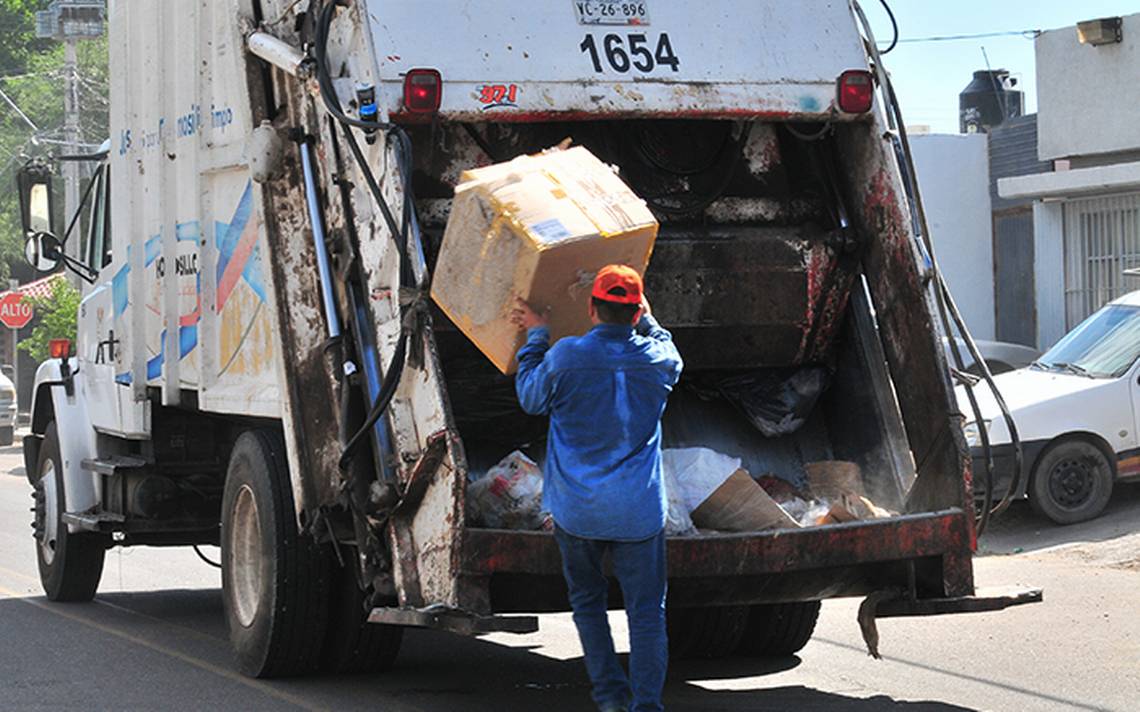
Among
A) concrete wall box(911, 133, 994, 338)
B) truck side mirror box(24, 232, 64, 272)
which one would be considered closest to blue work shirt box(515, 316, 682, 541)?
truck side mirror box(24, 232, 64, 272)

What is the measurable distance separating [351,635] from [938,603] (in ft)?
8.05

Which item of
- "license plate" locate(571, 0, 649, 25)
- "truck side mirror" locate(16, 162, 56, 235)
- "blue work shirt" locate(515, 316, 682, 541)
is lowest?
"blue work shirt" locate(515, 316, 682, 541)

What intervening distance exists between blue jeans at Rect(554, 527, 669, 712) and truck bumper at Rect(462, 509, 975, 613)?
0.53 ft

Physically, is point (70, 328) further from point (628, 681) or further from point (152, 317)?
point (628, 681)

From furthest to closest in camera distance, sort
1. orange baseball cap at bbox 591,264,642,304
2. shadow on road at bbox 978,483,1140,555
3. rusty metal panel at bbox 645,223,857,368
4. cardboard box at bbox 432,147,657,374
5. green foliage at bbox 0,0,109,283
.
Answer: green foliage at bbox 0,0,109,283 < shadow on road at bbox 978,483,1140,555 < rusty metal panel at bbox 645,223,857,368 < cardboard box at bbox 432,147,657,374 < orange baseball cap at bbox 591,264,642,304

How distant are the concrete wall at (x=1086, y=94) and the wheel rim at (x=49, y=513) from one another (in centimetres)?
1171

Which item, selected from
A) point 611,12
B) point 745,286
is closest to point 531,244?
point 611,12

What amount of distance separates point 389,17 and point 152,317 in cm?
303

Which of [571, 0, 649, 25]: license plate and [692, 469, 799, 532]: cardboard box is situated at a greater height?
[571, 0, 649, 25]: license plate

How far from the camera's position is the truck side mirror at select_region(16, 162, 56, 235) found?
11.0m

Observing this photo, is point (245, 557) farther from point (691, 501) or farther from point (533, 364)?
point (533, 364)

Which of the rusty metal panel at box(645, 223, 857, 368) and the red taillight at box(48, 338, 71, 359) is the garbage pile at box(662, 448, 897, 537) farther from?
the red taillight at box(48, 338, 71, 359)

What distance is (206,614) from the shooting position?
34.9 feet

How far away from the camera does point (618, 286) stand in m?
6.06
